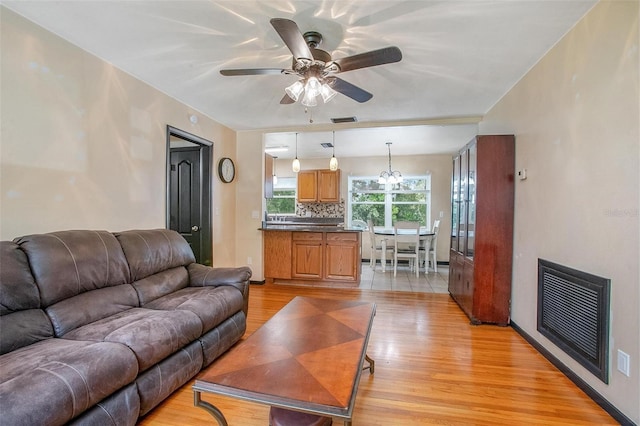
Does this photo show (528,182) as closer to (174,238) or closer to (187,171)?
(174,238)

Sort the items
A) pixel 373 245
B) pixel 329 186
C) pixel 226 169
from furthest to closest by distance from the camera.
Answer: pixel 329 186 → pixel 373 245 → pixel 226 169

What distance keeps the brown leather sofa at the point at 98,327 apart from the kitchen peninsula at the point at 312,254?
2.19m

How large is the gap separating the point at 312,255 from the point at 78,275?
323 cm

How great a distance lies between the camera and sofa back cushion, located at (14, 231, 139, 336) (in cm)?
178

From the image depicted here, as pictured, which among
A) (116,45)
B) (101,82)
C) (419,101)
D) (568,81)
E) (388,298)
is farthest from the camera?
(388,298)

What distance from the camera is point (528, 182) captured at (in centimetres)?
280

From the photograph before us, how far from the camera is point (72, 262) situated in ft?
6.34

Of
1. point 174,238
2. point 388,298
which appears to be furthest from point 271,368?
point 388,298

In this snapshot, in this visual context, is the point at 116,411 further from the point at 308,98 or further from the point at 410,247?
the point at 410,247

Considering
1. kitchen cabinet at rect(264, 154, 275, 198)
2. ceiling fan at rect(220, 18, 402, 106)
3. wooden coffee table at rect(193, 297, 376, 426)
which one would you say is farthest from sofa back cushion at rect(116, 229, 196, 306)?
kitchen cabinet at rect(264, 154, 275, 198)

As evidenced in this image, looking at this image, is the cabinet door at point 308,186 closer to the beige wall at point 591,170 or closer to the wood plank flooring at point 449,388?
the wood plank flooring at point 449,388

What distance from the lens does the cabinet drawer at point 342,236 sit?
4711 mm

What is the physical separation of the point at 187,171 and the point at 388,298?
3387 millimetres

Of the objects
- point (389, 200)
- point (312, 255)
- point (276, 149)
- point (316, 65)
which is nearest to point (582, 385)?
point (316, 65)
